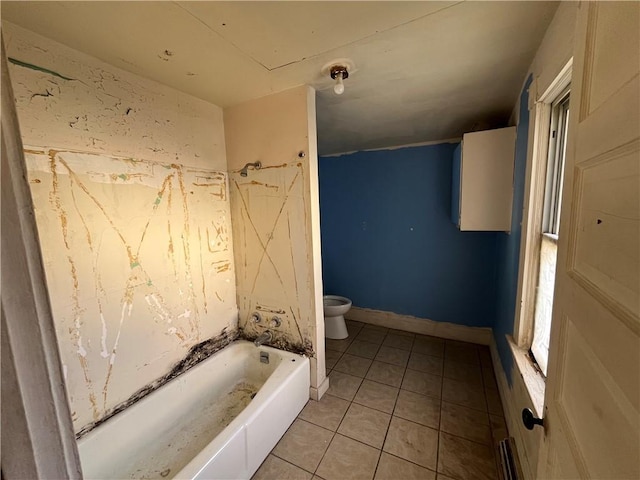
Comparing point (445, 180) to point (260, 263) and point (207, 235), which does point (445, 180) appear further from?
point (207, 235)

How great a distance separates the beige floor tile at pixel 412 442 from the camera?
57.0 inches

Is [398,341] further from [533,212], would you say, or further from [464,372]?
[533,212]

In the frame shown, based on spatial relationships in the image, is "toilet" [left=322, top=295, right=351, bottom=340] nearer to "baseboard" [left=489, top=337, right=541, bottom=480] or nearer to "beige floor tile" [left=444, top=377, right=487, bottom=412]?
"beige floor tile" [left=444, top=377, right=487, bottom=412]

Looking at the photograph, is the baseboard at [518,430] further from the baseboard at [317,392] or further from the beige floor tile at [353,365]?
the baseboard at [317,392]

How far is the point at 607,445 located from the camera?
424mm

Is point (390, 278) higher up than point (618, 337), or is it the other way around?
point (618, 337)

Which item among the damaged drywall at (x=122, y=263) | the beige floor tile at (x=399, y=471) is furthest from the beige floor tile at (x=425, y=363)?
the damaged drywall at (x=122, y=263)

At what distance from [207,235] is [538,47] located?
2.11 metres

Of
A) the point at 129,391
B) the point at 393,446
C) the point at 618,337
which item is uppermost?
the point at 618,337

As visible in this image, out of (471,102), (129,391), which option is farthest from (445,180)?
(129,391)

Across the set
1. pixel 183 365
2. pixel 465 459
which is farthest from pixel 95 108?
pixel 465 459

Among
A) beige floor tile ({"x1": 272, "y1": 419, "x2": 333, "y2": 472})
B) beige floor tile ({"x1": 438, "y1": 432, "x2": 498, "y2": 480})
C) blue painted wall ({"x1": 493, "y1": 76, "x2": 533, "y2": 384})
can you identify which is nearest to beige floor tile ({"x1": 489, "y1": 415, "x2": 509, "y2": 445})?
beige floor tile ({"x1": 438, "y1": 432, "x2": 498, "y2": 480})

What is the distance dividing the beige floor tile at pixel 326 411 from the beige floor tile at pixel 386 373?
1.25 ft

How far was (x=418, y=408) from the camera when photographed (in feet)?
→ 5.90
